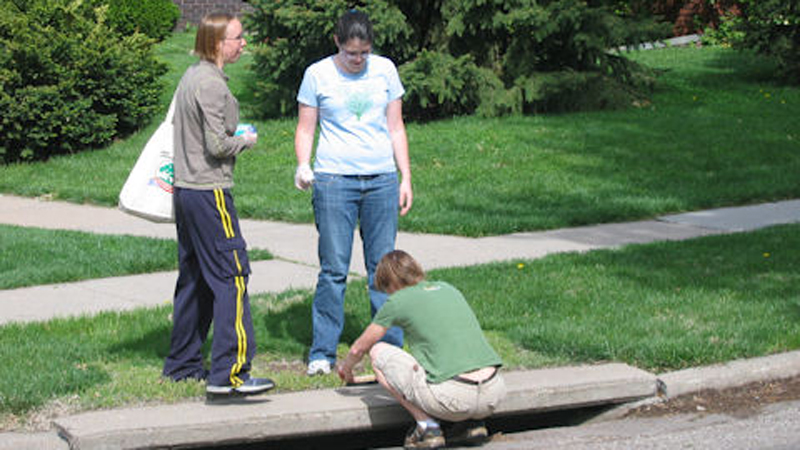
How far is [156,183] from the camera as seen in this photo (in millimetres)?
5422

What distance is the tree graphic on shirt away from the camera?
18.8 ft

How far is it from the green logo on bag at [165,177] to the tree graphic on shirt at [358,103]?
0.93 meters

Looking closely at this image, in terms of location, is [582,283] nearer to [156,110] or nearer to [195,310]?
[195,310]

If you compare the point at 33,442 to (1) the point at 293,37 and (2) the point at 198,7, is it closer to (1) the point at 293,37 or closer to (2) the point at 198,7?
(1) the point at 293,37

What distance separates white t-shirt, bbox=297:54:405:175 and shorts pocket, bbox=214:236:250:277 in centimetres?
73

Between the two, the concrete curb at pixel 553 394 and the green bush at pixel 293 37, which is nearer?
the concrete curb at pixel 553 394

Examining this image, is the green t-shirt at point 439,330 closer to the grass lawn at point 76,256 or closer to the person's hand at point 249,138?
the person's hand at point 249,138

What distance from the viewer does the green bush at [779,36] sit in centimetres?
1752

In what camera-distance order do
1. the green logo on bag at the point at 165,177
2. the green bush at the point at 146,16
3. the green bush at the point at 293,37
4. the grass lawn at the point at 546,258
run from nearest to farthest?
1. the green logo on bag at the point at 165,177
2. the grass lawn at the point at 546,258
3. the green bush at the point at 293,37
4. the green bush at the point at 146,16

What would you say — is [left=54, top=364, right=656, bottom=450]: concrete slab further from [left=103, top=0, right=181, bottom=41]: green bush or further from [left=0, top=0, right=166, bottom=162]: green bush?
[left=103, top=0, right=181, bottom=41]: green bush

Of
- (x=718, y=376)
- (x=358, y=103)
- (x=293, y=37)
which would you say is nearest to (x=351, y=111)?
(x=358, y=103)

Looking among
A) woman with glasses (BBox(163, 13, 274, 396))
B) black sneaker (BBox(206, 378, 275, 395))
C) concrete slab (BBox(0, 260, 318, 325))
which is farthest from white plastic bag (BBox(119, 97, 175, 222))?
concrete slab (BBox(0, 260, 318, 325))

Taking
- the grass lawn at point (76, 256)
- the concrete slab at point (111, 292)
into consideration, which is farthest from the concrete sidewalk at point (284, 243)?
the grass lawn at point (76, 256)

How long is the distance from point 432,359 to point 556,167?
770cm
